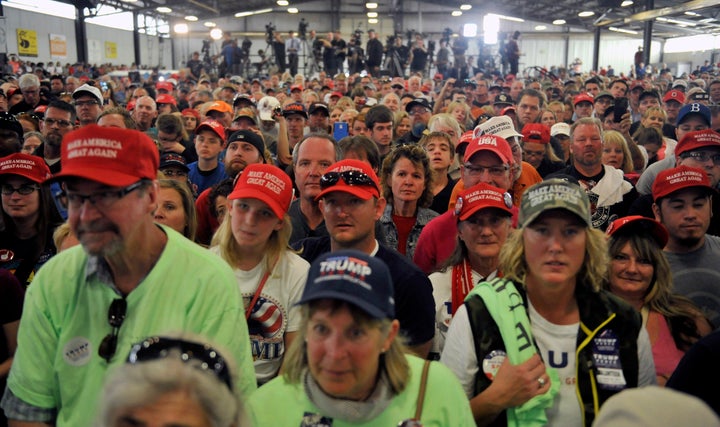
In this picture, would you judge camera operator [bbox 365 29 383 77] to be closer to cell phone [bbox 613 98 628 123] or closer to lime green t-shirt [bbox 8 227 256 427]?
cell phone [bbox 613 98 628 123]

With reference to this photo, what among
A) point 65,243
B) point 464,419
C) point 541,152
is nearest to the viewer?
point 464,419

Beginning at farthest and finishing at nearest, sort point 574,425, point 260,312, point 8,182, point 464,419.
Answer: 1. point 8,182
2. point 260,312
3. point 574,425
4. point 464,419

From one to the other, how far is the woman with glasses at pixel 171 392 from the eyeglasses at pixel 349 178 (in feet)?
5.55

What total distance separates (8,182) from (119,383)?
272 cm

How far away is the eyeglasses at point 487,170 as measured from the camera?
4.18 m

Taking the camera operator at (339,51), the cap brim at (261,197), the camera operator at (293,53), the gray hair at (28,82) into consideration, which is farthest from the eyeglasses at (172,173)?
the camera operator at (293,53)

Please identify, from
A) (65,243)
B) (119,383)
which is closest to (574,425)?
(119,383)

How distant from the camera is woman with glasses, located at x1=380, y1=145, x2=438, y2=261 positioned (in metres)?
4.10

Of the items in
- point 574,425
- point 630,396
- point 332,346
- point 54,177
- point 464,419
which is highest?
point 54,177

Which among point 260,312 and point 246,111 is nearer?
point 260,312

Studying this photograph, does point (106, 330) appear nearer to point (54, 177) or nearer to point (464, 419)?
point (54, 177)

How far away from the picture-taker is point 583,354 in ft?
7.33

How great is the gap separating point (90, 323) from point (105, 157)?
51 centimetres

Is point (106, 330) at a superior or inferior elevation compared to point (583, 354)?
superior
